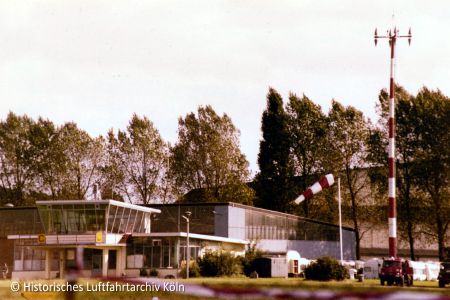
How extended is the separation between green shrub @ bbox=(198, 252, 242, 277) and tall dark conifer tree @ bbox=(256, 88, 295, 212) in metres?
25.3

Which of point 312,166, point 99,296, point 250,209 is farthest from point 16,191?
point 99,296

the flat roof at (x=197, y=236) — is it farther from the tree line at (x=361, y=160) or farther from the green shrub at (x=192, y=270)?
the tree line at (x=361, y=160)

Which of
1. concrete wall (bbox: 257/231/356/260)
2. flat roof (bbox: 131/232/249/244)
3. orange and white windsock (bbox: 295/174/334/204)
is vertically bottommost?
concrete wall (bbox: 257/231/356/260)

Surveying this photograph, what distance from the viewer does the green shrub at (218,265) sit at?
60531 millimetres

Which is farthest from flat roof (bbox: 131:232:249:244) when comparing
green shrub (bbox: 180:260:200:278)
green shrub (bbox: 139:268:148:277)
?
green shrub (bbox: 139:268:148:277)

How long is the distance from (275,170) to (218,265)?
2764 cm

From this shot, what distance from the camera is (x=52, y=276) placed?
70250 mm

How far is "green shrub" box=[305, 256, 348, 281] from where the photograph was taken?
5444 cm

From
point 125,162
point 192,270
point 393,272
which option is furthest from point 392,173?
point 125,162

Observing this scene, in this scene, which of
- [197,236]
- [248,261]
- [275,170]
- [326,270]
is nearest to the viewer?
[326,270]

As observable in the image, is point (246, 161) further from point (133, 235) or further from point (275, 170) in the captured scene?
point (133, 235)

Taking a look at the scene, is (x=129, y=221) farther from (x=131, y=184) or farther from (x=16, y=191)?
(x=16, y=191)

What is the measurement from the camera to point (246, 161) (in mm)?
87312

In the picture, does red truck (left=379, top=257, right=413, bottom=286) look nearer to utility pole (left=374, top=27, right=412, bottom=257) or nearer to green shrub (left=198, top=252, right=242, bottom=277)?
utility pole (left=374, top=27, right=412, bottom=257)
